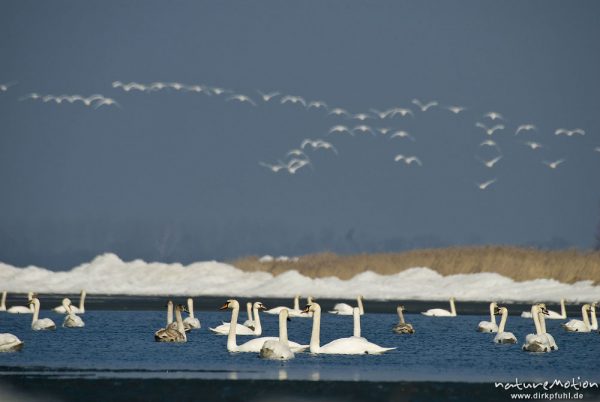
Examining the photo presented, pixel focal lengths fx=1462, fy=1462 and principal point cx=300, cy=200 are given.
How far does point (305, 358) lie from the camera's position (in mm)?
38875

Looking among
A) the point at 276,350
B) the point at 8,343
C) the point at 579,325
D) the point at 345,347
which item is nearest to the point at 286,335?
the point at 276,350

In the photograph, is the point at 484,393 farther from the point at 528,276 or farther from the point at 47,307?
the point at 528,276

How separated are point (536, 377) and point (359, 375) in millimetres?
4160

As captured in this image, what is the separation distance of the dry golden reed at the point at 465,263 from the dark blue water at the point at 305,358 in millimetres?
28337

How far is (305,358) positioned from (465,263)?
176 feet

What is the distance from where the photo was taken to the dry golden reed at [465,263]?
278 ft

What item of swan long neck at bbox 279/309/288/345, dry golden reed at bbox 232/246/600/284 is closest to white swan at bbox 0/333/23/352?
swan long neck at bbox 279/309/288/345

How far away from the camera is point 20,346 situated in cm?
4069

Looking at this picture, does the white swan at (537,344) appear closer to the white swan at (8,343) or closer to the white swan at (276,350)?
the white swan at (276,350)

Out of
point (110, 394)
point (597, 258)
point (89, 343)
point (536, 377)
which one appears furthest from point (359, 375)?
point (597, 258)

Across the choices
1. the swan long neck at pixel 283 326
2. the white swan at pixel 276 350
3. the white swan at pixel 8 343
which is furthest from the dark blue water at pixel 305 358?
the swan long neck at pixel 283 326

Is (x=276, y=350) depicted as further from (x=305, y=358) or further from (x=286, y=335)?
(x=286, y=335)

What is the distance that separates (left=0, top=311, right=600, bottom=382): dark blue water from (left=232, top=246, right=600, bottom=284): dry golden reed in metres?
28.3

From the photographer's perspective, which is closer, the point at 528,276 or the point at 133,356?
the point at 133,356
